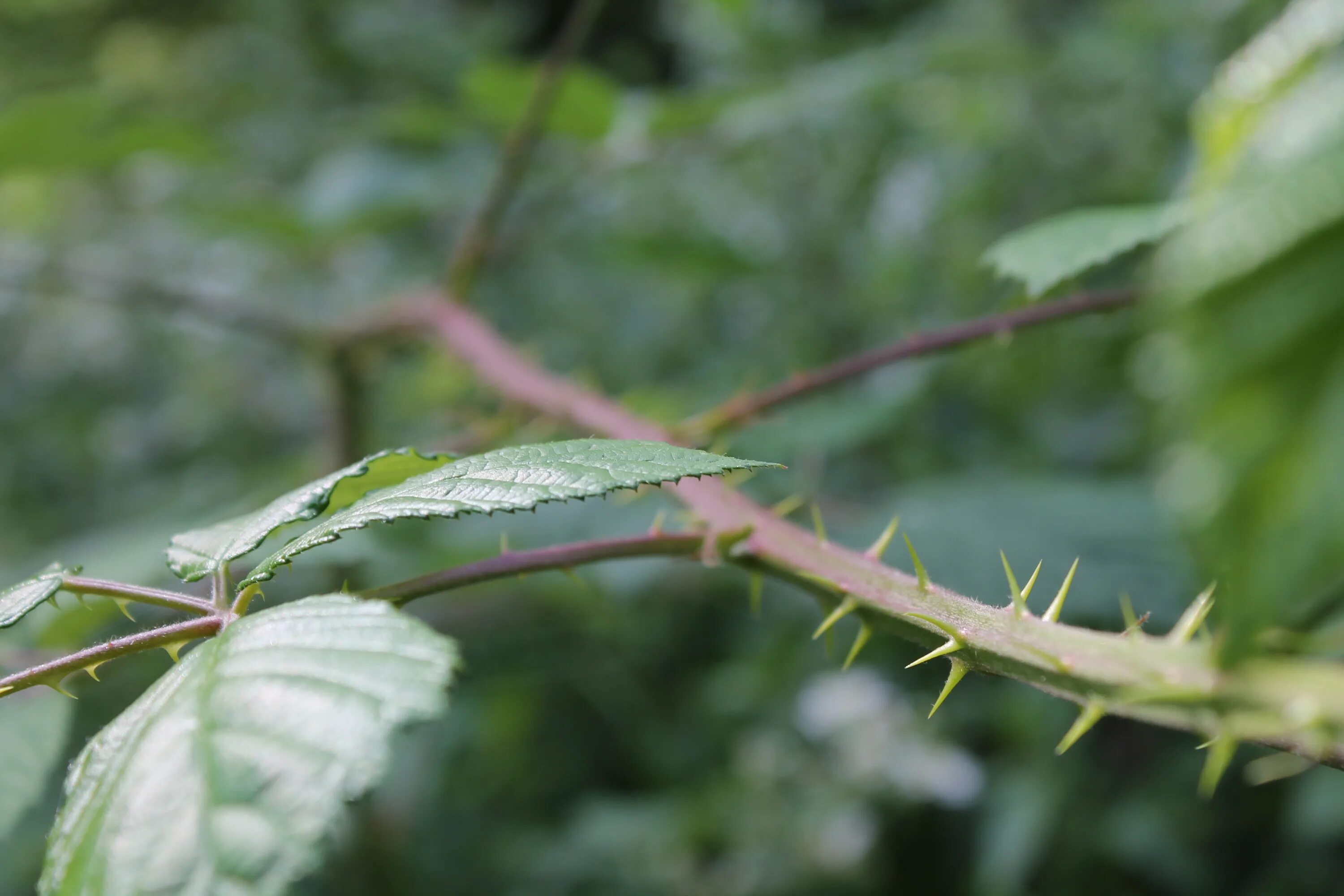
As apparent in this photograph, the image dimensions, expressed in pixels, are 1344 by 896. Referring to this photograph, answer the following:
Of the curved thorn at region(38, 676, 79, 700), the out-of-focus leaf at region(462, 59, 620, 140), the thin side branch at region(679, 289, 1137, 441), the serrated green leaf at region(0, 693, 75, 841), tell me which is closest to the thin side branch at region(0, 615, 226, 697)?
the curved thorn at region(38, 676, 79, 700)

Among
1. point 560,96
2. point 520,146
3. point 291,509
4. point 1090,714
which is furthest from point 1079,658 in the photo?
point 560,96

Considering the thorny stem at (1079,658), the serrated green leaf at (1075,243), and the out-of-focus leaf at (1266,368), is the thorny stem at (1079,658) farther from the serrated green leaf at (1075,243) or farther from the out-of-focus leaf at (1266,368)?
the serrated green leaf at (1075,243)

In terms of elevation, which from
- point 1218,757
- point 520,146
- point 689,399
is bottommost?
point 1218,757

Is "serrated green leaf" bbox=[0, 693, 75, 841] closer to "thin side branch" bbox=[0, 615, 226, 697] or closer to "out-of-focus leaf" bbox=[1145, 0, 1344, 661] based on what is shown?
"thin side branch" bbox=[0, 615, 226, 697]

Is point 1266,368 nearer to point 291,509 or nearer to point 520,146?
point 291,509

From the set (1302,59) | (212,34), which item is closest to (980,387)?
(1302,59)

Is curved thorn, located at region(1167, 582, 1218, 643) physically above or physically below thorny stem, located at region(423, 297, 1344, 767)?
below
